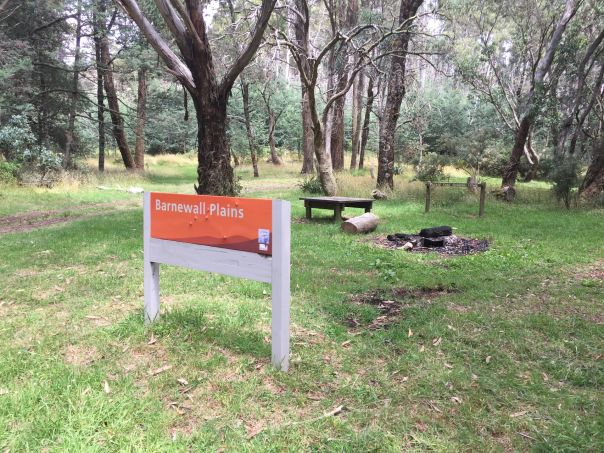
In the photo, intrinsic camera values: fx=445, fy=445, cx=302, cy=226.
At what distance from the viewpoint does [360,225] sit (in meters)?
8.27

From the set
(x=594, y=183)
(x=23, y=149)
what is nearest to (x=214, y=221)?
(x=594, y=183)

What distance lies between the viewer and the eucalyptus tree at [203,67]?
7828 mm

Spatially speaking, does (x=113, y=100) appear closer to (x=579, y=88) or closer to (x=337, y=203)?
(x=337, y=203)

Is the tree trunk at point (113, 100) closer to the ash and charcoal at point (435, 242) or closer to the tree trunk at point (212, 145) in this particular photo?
the tree trunk at point (212, 145)

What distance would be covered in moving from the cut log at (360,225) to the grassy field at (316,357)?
5.80ft

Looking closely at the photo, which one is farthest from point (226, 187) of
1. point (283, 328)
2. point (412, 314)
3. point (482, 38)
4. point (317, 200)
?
point (482, 38)

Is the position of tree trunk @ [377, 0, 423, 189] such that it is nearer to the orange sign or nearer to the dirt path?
the dirt path

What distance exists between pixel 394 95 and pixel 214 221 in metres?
11.7

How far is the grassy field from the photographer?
246 centimetres

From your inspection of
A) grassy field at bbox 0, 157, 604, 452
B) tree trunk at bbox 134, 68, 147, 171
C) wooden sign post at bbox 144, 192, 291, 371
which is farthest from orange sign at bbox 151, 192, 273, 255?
tree trunk at bbox 134, 68, 147, 171

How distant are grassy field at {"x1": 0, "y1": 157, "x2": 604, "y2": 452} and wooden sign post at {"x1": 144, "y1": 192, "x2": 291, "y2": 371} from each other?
541 millimetres

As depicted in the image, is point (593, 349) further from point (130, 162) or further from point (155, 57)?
point (130, 162)

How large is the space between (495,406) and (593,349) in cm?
132

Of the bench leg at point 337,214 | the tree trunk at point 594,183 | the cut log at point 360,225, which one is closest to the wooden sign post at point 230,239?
the cut log at point 360,225
